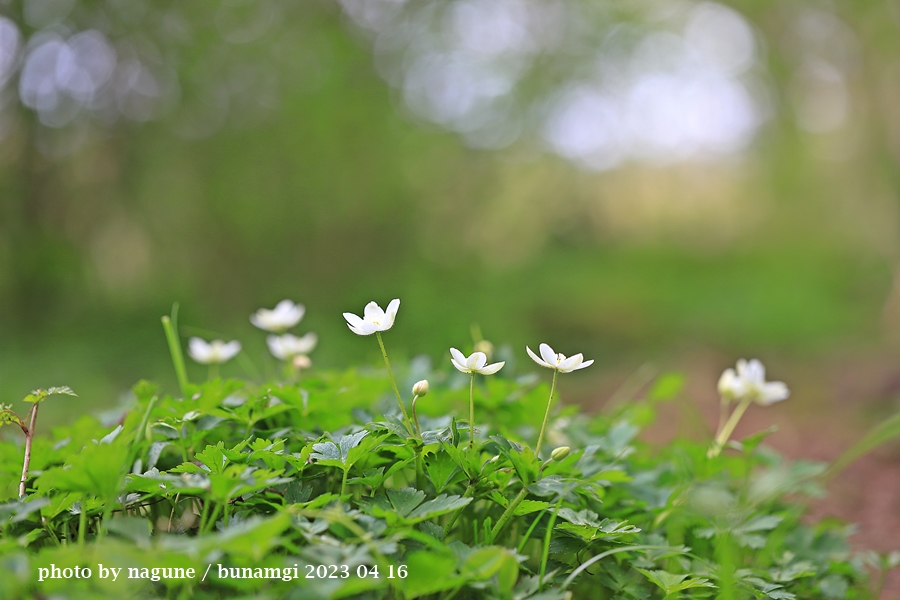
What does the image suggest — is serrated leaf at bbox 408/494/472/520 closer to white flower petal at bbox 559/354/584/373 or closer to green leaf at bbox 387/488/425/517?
green leaf at bbox 387/488/425/517

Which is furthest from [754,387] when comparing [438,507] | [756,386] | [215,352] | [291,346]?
[215,352]

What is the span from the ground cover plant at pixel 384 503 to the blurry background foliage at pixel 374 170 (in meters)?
2.61

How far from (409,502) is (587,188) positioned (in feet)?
22.8

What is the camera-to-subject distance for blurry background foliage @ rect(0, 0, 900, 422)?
4.46 meters

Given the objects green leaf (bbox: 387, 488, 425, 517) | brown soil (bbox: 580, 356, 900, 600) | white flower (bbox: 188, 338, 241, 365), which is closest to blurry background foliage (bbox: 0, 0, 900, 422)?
brown soil (bbox: 580, 356, 900, 600)

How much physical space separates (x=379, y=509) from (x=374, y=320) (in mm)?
306

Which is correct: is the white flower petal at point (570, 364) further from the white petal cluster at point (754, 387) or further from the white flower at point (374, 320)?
the white petal cluster at point (754, 387)

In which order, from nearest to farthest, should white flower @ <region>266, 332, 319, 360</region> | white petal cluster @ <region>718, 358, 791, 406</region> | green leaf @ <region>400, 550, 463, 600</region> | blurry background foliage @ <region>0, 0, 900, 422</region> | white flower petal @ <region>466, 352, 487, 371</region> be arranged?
green leaf @ <region>400, 550, 463, 600</region> < white flower petal @ <region>466, 352, 487, 371</region> < white petal cluster @ <region>718, 358, 791, 406</region> < white flower @ <region>266, 332, 319, 360</region> < blurry background foliage @ <region>0, 0, 900, 422</region>

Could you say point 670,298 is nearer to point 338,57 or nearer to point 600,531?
point 338,57

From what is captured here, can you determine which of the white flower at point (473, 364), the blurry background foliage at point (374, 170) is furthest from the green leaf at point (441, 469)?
the blurry background foliage at point (374, 170)

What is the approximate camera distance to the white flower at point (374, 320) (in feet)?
2.94

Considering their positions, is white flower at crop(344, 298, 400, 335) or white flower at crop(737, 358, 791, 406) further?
white flower at crop(737, 358, 791, 406)

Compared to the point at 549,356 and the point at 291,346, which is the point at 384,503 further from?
the point at 291,346

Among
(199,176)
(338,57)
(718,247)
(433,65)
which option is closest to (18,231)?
(199,176)
